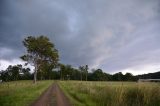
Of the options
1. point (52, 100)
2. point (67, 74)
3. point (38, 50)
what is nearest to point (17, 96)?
point (52, 100)

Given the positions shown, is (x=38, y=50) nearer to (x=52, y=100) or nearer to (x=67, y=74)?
(x=52, y=100)

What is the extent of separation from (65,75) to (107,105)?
14362 cm

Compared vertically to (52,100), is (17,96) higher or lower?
higher

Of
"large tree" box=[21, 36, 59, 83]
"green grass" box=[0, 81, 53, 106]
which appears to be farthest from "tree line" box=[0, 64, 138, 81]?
"green grass" box=[0, 81, 53, 106]

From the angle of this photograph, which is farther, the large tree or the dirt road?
the large tree

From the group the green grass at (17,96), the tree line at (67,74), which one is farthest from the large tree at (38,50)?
the tree line at (67,74)

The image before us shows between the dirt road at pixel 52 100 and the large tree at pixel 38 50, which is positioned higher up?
the large tree at pixel 38 50

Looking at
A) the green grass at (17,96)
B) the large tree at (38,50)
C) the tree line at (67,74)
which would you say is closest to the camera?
the green grass at (17,96)

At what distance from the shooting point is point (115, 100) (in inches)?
608

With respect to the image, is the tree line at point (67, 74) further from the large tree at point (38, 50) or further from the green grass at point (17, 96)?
the green grass at point (17, 96)

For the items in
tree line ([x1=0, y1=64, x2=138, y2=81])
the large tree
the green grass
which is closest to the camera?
the green grass

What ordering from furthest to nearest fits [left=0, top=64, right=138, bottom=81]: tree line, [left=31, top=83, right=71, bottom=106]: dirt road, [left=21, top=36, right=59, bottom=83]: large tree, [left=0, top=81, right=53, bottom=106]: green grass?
[left=0, top=64, right=138, bottom=81]: tree line
[left=21, top=36, right=59, bottom=83]: large tree
[left=0, top=81, right=53, bottom=106]: green grass
[left=31, top=83, right=71, bottom=106]: dirt road

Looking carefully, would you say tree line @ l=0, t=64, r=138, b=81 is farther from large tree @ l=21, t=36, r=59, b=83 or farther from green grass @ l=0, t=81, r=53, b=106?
green grass @ l=0, t=81, r=53, b=106

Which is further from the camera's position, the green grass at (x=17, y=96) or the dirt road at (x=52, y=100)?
the green grass at (x=17, y=96)
